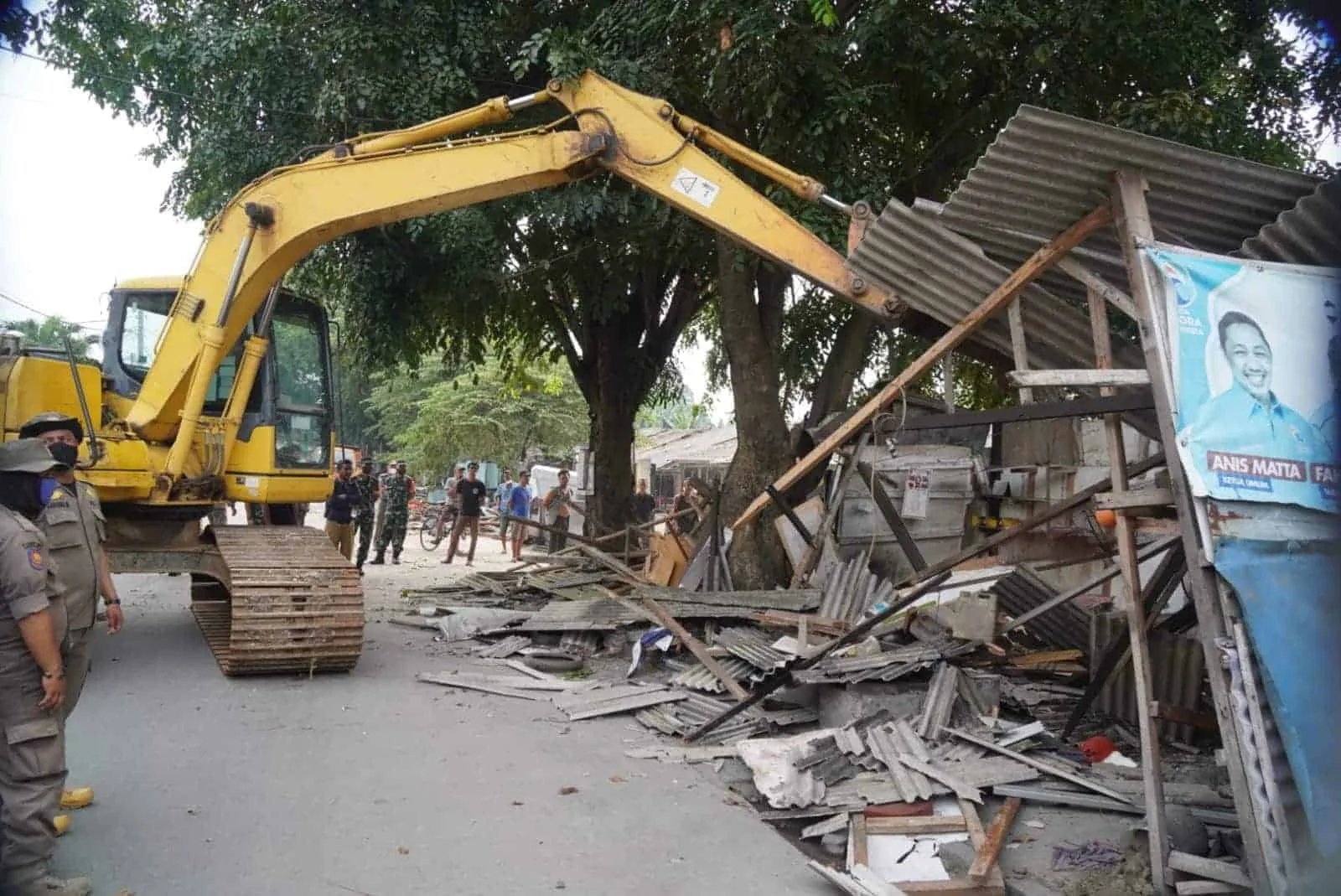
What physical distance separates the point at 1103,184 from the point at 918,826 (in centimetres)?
323

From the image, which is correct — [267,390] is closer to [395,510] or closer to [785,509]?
[785,509]

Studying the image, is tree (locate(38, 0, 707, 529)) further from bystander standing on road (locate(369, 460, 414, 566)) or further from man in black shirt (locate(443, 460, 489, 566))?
man in black shirt (locate(443, 460, 489, 566))

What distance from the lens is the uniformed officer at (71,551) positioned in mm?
4398

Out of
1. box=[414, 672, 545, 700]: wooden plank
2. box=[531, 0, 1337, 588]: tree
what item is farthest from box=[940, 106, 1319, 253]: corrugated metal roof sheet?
box=[414, 672, 545, 700]: wooden plank

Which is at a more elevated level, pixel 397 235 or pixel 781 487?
pixel 397 235

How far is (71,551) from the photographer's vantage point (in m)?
4.55

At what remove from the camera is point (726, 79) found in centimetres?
930

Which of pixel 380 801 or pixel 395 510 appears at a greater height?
pixel 395 510

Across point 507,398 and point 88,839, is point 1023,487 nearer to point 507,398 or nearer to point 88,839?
point 88,839

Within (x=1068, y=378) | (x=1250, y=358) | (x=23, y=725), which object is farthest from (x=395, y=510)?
(x=1250, y=358)

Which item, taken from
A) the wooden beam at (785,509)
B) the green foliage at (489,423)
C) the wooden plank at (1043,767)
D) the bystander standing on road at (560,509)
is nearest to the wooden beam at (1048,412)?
the wooden beam at (785,509)

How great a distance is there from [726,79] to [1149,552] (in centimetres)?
586

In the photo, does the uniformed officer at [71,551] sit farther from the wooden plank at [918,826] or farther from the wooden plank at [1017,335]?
the wooden plank at [1017,335]

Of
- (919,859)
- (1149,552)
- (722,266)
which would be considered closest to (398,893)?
(919,859)
